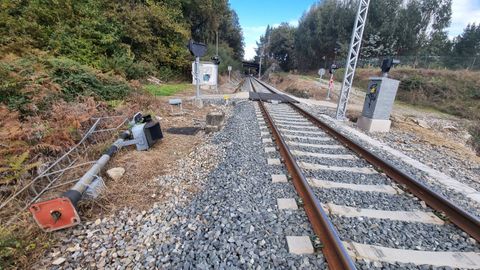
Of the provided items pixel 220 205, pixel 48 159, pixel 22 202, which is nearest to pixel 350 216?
pixel 220 205

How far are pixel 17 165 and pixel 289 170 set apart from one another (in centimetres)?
388

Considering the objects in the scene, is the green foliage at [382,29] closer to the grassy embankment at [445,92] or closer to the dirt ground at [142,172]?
the grassy embankment at [445,92]

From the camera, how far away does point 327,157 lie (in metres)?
4.42

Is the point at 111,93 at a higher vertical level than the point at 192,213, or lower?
higher

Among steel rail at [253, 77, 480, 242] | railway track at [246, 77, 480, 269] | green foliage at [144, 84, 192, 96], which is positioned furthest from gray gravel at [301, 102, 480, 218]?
green foliage at [144, 84, 192, 96]

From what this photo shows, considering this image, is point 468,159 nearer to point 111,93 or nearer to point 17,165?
point 17,165

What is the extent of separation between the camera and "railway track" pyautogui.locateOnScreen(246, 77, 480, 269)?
6.73 feet

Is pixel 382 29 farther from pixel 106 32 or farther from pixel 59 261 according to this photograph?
pixel 59 261

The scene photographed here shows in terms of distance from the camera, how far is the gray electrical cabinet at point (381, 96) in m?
6.87

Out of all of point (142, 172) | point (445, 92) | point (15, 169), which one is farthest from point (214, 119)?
point (445, 92)

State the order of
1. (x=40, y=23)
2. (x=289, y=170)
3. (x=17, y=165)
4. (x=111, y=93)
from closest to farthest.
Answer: (x=17, y=165), (x=289, y=170), (x=111, y=93), (x=40, y=23)

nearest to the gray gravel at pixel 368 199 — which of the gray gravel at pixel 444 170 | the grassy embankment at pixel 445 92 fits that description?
the gray gravel at pixel 444 170

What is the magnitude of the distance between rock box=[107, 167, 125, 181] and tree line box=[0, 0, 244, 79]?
8788 millimetres

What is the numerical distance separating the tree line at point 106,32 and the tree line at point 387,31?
88.0ft
